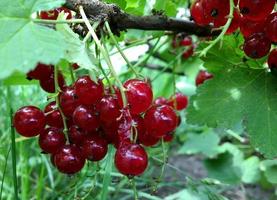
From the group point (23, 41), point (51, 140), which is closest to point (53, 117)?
point (51, 140)

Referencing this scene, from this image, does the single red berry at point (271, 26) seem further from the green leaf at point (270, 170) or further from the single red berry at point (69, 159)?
the green leaf at point (270, 170)

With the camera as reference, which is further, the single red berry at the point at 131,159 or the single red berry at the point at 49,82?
the single red berry at the point at 49,82

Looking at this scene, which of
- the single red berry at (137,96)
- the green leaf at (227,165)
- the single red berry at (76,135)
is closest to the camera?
the single red berry at (137,96)

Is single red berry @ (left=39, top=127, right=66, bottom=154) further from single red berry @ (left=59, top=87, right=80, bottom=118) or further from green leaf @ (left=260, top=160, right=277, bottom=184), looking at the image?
green leaf @ (left=260, top=160, right=277, bottom=184)

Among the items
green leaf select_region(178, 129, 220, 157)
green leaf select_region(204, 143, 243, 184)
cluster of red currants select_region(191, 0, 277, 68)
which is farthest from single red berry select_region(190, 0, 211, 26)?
green leaf select_region(178, 129, 220, 157)

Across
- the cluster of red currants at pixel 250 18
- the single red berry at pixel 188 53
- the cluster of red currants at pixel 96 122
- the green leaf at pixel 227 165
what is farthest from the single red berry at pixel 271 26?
the single red berry at pixel 188 53

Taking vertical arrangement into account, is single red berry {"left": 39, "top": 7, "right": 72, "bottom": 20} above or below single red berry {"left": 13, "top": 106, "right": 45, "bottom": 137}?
above

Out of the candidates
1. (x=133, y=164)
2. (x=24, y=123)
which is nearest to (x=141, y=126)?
(x=133, y=164)
